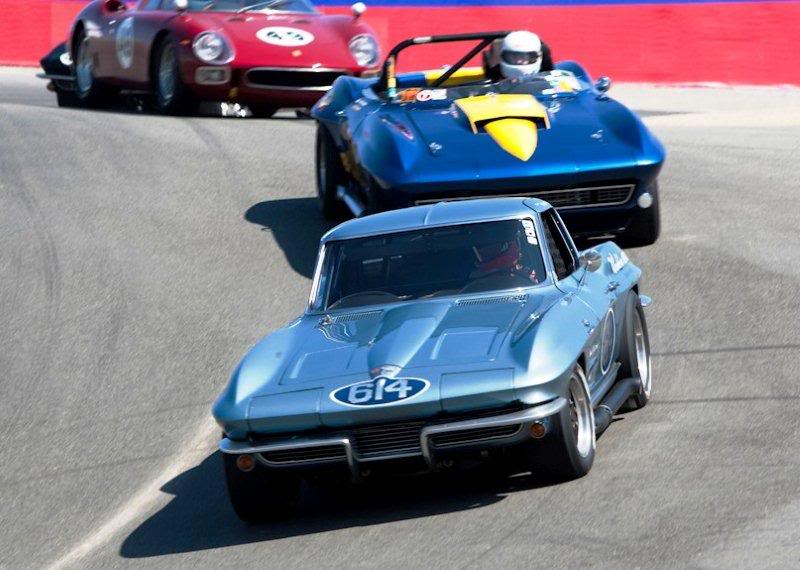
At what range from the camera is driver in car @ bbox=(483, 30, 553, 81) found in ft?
36.4

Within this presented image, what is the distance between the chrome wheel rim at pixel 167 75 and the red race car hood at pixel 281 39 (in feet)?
1.63

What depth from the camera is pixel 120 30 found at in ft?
51.0

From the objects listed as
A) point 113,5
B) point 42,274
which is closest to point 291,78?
point 113,5

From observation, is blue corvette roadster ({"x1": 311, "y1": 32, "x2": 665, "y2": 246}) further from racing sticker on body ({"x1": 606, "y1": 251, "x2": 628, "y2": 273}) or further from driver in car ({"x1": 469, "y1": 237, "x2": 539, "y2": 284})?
driver in car ({"x1": 469, "y1": 237, "x2": 539, "y2": 284})

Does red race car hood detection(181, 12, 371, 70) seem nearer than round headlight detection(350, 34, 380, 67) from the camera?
Yes

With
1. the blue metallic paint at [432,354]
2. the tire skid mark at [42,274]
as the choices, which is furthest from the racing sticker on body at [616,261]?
the tire skid mark at [42,274]

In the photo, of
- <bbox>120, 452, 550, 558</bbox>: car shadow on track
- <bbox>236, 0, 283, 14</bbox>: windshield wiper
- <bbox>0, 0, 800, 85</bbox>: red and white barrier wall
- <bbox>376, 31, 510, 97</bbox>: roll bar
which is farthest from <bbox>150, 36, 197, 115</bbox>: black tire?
<bbox>120, 452, 550, 558</bbox>: car shadow on track

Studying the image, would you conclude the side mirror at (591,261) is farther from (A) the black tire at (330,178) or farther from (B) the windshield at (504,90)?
(A) the black tire at (330,178)

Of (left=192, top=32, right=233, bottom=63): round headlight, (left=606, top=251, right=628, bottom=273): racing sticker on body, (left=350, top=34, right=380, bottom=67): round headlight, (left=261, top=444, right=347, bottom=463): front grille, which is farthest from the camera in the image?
(left=350, top=34, right=380, bottom=67): round headlight

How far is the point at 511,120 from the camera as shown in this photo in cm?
975

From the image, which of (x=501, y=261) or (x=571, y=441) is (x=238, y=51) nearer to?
(x=501, y=261)

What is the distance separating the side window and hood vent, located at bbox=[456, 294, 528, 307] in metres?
0.34

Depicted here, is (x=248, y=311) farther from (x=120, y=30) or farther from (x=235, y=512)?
(x=120, y=30)

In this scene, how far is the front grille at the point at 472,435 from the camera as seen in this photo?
5535 millimetres
